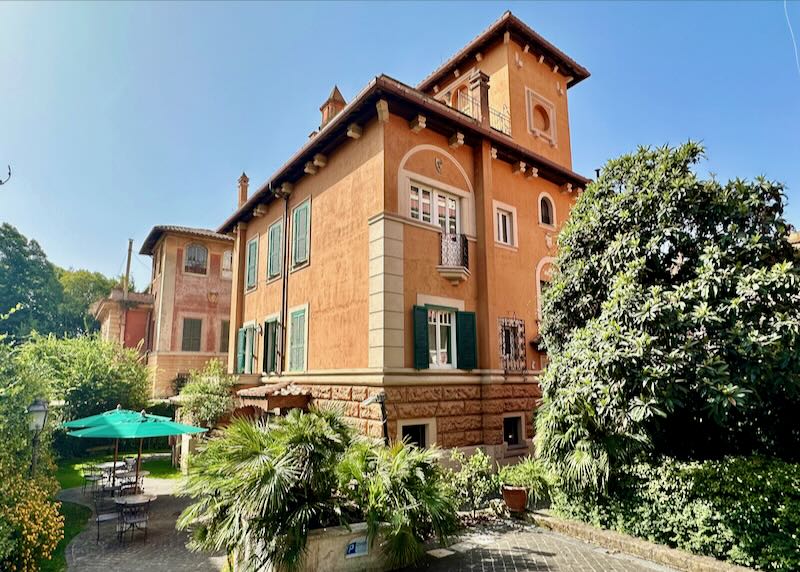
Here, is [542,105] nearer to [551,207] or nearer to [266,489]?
[551,207]

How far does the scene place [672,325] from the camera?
708cm

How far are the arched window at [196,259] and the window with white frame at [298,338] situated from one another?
13.4 metres

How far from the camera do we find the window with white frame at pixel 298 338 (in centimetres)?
1446

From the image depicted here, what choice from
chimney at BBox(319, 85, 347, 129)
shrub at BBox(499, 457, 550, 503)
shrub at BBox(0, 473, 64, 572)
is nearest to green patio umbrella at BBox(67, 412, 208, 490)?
shrub at BBox(0, 473, 64, 572)

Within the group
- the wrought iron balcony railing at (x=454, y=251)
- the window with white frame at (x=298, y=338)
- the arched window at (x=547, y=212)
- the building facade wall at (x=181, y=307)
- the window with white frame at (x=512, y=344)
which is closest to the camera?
the wrought iron balcony railing at (x=454, y=251)

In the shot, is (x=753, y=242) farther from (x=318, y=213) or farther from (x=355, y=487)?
(x=318, y=213)

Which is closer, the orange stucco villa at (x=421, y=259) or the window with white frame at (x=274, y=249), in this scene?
the orange stucco villa at (x=421, y=259)

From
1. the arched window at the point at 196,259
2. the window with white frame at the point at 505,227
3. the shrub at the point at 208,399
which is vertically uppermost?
the arched window at the point at 196,259

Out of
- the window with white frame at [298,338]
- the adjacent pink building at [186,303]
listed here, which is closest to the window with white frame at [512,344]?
the window with white frame at [298,338]

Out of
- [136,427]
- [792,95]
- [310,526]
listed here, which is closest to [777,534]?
[310,526]

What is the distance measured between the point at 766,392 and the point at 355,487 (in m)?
6.41

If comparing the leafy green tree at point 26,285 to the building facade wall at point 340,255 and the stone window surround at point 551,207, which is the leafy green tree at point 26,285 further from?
the stone window surround at point 551,207

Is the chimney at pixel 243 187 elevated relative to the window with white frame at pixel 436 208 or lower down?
elevated

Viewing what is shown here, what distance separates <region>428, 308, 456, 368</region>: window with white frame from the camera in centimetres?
Result: 1225
